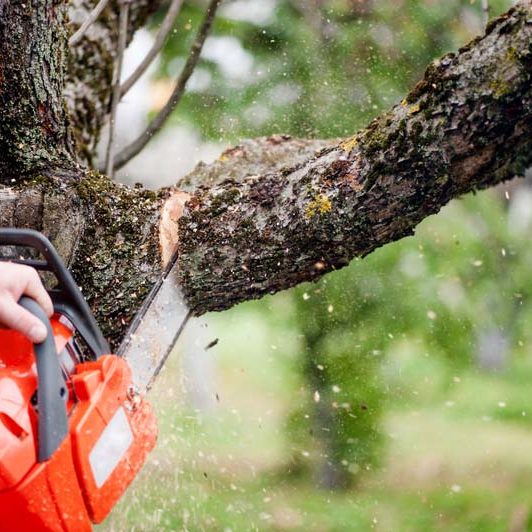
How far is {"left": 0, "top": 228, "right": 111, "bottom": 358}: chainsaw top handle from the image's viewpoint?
1.23 metres

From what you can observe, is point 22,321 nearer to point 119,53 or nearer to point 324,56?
point 119,53

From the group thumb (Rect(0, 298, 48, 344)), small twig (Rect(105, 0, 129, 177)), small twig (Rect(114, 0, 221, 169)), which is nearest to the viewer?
thumb (Rect(0, 298, 48, 344))

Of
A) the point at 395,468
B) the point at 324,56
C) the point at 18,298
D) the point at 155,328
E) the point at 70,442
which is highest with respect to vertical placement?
the point at 18,298

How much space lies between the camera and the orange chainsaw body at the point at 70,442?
3.64ft

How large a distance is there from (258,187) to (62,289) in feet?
1.63

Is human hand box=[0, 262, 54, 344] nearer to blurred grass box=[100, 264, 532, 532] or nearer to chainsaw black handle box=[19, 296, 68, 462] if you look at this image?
chainsaw black handle box=[19, 296, 68, 462]

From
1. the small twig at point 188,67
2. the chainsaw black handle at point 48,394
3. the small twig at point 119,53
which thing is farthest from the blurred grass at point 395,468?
the chainsaw black handle at point 48,394

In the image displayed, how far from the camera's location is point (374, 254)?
3498 millimetres

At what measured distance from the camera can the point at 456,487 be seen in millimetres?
4281

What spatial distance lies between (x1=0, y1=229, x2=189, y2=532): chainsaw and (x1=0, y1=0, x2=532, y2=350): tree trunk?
30 cm

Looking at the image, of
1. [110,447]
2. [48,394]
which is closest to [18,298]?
[48,394]

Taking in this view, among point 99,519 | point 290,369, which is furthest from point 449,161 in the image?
point 290,369

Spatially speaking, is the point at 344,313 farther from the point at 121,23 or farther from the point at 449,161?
the point at 449,161

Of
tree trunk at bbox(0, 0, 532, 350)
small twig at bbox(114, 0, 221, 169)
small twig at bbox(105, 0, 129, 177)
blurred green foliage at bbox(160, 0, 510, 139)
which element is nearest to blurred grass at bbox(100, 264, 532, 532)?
blurred green foliage at bbox(160, 0, 510, 139)
